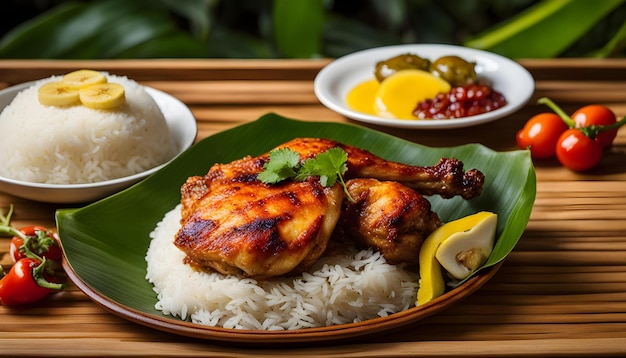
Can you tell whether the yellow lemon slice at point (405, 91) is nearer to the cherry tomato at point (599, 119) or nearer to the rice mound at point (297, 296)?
the cherry tomato at point (599, 119)

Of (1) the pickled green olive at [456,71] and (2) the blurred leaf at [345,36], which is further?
(2) the blurred leaf at [345,36]

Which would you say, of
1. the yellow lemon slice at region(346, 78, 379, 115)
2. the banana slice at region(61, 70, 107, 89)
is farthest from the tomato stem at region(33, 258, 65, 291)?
the yellow lemon slice at region(346, 78, 379, 115)

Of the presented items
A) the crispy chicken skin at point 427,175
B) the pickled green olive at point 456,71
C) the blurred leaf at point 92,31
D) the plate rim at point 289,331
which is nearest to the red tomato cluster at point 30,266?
the plate rim at point 289,331

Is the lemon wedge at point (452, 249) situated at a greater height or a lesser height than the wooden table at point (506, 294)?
greater

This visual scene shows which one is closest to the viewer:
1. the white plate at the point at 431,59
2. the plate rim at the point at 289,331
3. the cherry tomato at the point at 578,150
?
the plate rim at the point at 289,331

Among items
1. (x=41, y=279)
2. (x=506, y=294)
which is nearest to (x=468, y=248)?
(x=506, y=294)

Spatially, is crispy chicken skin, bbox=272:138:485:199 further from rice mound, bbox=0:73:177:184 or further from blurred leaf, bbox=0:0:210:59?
blurred leaf, bbox=0:0:210:59
